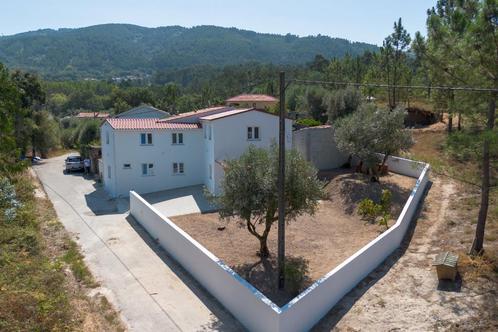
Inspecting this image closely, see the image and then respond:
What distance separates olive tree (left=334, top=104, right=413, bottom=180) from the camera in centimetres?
2402

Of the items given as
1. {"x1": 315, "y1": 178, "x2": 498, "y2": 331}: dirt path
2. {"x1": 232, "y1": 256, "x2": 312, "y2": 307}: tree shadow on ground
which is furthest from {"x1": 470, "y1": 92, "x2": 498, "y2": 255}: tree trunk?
{"x1": 232, "y1": 256, "x2": 312, "y2": 307}: tree shadow on ground

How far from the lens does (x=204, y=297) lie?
13.9 meters

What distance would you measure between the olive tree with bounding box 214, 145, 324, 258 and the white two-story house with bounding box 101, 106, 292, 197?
10.3 meters

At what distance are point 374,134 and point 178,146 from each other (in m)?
12.2

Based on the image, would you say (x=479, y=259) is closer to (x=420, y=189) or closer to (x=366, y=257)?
(x=366, y=257)

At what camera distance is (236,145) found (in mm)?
26312

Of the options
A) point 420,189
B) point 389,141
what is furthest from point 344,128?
point 420,189

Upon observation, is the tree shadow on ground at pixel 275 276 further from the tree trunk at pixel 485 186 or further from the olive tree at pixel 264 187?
the tree trunk at pixel 485 186

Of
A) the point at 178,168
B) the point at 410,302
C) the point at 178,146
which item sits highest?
the point at 178,146

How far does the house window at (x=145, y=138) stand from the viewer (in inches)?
1065

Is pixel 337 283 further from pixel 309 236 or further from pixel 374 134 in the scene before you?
pixel 374 134

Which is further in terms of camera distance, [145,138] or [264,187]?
[145,138]

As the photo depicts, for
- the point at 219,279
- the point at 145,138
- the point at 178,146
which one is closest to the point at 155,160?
the point at 145,138

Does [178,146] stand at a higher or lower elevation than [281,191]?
lower
